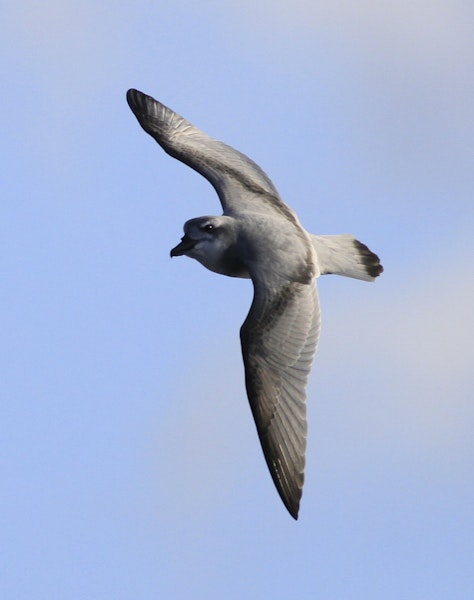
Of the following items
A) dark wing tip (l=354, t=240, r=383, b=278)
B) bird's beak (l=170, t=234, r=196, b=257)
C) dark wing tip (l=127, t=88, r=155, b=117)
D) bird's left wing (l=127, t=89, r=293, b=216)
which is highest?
dark wing tip (l=127, t=88, r=155, b=117)

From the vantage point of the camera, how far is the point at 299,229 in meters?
21.8

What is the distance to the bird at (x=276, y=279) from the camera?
20.0m

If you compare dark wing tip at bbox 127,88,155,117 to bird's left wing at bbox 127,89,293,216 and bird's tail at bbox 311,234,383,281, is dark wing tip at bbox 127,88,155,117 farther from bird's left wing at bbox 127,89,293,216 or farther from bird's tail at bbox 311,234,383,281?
bird's tail at bbox 311,234,383,281

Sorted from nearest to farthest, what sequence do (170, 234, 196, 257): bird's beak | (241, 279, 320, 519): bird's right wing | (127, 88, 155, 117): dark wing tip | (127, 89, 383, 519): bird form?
(241, 279, 320, 519): bird's right wing
(127, 89, 383, 519): bird
(170, 234, 196, 257): bird's beak
(127, 88, 155, 117): dark wing tip

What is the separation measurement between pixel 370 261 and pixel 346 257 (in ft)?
1.28

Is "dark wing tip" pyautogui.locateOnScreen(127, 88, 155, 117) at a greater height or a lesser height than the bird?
greater

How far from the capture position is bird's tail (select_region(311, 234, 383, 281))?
72.1 feet

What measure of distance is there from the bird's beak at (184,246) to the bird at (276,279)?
1 cm

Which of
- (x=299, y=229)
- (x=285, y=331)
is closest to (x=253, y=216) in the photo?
(x=299, y=229)

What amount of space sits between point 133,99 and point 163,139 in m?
1.55

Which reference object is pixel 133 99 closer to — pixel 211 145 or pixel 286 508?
pixel 211 145

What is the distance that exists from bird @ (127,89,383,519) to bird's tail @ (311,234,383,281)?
1 cm

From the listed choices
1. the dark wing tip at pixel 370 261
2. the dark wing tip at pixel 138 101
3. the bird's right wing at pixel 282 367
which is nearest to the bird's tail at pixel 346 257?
the dark wing tip at pixel 370 261

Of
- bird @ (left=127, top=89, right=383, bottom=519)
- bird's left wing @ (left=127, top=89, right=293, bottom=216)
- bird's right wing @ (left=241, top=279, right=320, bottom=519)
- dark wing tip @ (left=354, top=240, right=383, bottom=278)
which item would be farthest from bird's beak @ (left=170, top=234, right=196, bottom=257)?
dark wing tip @ (left=354, top=240, right=383, bottom=278)
